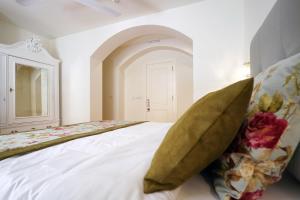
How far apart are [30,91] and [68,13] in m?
1.52

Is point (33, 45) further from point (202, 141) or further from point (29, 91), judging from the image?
point (202, 141)

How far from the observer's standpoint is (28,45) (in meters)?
2.82

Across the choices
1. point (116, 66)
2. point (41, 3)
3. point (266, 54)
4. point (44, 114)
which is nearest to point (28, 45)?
point (41, 3)

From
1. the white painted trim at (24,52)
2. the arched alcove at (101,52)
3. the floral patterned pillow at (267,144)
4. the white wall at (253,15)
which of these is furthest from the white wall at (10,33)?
the floral patterned pillow at (267,144)

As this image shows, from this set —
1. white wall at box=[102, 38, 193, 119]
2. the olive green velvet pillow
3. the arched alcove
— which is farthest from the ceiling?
the olive green velvet pillow

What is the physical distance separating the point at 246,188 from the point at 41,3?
10.5 ft

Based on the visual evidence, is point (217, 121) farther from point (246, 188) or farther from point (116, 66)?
point (116, 66)

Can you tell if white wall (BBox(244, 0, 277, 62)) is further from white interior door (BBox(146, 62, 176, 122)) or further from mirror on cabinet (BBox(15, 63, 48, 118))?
mirror on cabinet (BBox(15, 63, 48, 118))

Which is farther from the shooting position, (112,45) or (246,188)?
(112,45)

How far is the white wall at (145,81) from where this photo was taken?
4020 millimetres

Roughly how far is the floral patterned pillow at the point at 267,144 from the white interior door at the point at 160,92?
3.55 metres

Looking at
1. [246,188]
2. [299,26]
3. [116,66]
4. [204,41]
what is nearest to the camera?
[246,188]

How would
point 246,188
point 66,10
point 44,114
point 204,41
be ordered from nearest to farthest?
1. point 246,188
2. point 204,41
3. point 66,10
4. point 44,114

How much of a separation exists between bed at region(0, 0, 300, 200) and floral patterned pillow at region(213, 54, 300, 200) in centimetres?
10
